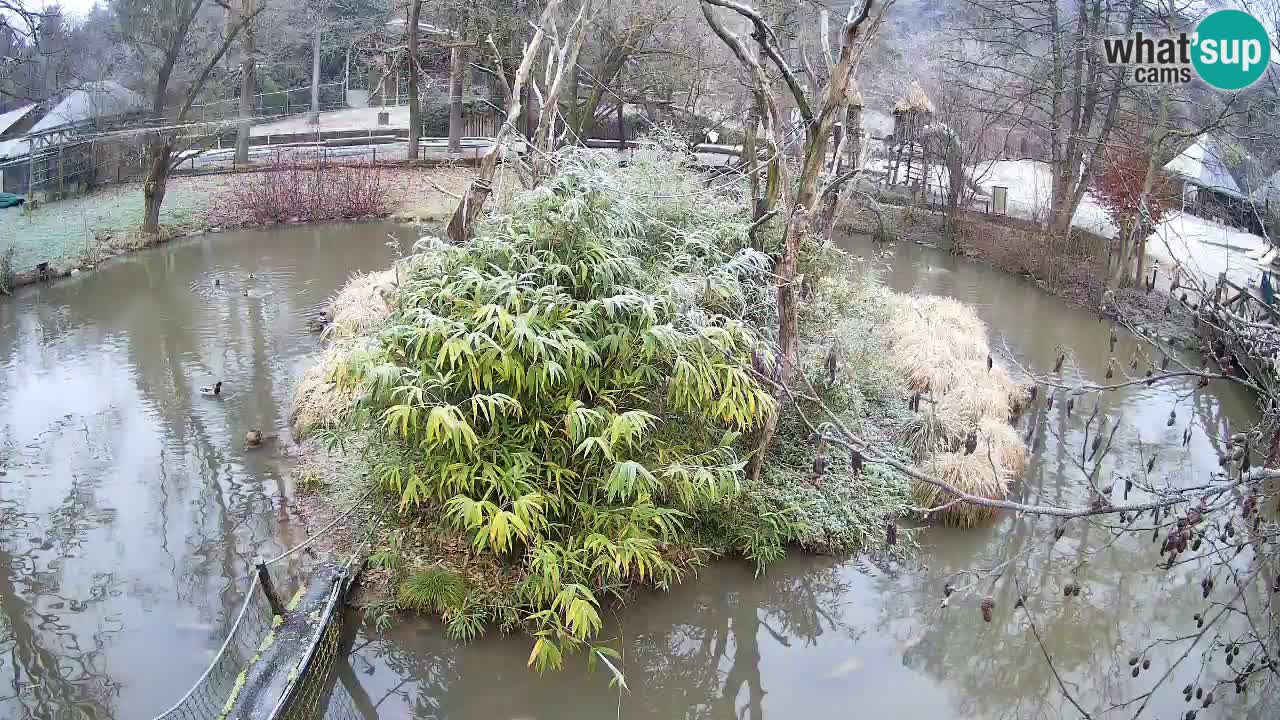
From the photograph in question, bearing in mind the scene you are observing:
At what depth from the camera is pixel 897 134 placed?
56.5 ft

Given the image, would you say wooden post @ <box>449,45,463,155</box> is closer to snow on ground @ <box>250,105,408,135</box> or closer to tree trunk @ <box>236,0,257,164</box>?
snow on ground @ <box>250,105,408,135</box>

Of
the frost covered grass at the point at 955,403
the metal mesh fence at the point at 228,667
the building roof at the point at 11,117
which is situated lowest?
the metal mesh fence at the point at 228,667

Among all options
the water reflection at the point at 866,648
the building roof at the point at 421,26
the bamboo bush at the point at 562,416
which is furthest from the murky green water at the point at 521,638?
the building roof at the point at 421,26

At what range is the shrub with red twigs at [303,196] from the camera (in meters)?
15.3

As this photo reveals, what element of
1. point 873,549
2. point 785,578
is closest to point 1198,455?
point 873,549

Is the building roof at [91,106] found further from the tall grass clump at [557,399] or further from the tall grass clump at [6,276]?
the tall grass clump at [557,399]

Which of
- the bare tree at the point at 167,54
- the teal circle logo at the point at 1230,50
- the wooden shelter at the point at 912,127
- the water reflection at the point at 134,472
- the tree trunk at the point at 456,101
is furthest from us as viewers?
the tree trunk at the point at 456,101

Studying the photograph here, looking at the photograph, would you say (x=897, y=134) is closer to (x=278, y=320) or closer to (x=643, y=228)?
(x=278, y=320)

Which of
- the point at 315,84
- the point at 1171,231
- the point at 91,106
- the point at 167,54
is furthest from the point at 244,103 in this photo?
the point at 1171,231

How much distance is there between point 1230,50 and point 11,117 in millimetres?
18711

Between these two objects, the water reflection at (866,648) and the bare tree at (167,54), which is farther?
the bare tree at (167,54)

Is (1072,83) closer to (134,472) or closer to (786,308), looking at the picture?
(786,308)

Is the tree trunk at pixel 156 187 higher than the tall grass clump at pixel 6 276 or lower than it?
higher

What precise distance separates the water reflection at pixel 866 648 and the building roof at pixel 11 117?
52.4 ft
